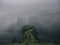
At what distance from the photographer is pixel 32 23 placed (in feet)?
2.82

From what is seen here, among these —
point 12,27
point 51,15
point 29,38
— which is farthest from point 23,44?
point 51,15

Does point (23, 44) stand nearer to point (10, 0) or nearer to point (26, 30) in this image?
point (26, 30)

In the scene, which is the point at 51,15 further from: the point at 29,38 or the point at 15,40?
the point at 15,40

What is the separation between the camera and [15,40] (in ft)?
2.76

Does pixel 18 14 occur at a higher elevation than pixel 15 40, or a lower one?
higher

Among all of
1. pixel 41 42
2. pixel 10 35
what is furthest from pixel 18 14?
pixel 41 42

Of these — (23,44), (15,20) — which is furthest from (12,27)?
(23,44)

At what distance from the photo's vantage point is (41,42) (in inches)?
32.8

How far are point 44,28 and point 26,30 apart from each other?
0.15 metres

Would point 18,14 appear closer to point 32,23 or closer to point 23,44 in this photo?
point 32,23

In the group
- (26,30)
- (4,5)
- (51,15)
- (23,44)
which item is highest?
(4,5)

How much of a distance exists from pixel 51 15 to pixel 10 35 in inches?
15.4

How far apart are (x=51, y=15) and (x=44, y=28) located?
13 centimetres

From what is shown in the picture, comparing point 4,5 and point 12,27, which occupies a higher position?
point 4,5
